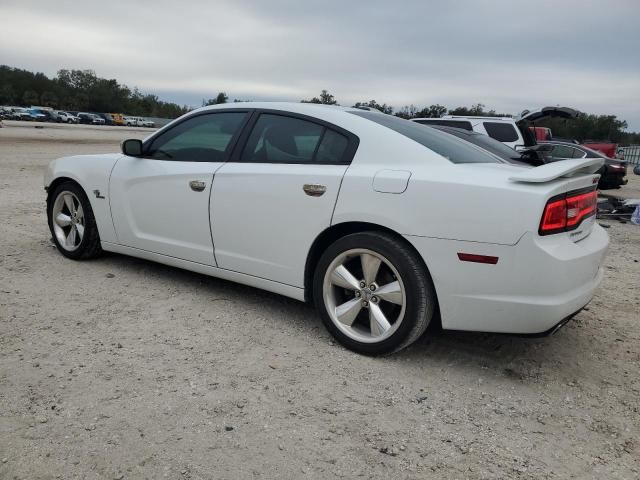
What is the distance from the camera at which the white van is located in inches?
470

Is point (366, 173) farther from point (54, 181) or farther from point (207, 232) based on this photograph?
point (54, 181)

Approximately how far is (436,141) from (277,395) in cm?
187

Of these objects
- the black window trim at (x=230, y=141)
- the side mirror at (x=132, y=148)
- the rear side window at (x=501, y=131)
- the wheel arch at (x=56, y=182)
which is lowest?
the wheel arch at (x=56, y=182)

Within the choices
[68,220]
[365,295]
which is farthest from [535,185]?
[68,220]

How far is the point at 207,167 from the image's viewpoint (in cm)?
381

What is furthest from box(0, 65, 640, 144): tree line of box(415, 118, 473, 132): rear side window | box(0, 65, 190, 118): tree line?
box(415, 118, 473, 132): rear side window

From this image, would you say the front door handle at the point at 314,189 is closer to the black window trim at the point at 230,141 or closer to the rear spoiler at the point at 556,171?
the black window trim at the point at 230,141

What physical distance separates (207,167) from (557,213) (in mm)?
2350

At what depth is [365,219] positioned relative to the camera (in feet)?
9.87

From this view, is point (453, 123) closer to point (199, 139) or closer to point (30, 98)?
point (199, 139)

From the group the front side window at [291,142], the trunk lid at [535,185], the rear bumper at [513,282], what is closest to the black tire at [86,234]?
the front side window at [291,142]

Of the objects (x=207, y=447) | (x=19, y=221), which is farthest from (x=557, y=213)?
(x=19, y=221)

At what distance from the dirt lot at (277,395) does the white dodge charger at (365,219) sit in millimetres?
322

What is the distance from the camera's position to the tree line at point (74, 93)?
10312 centimetres
